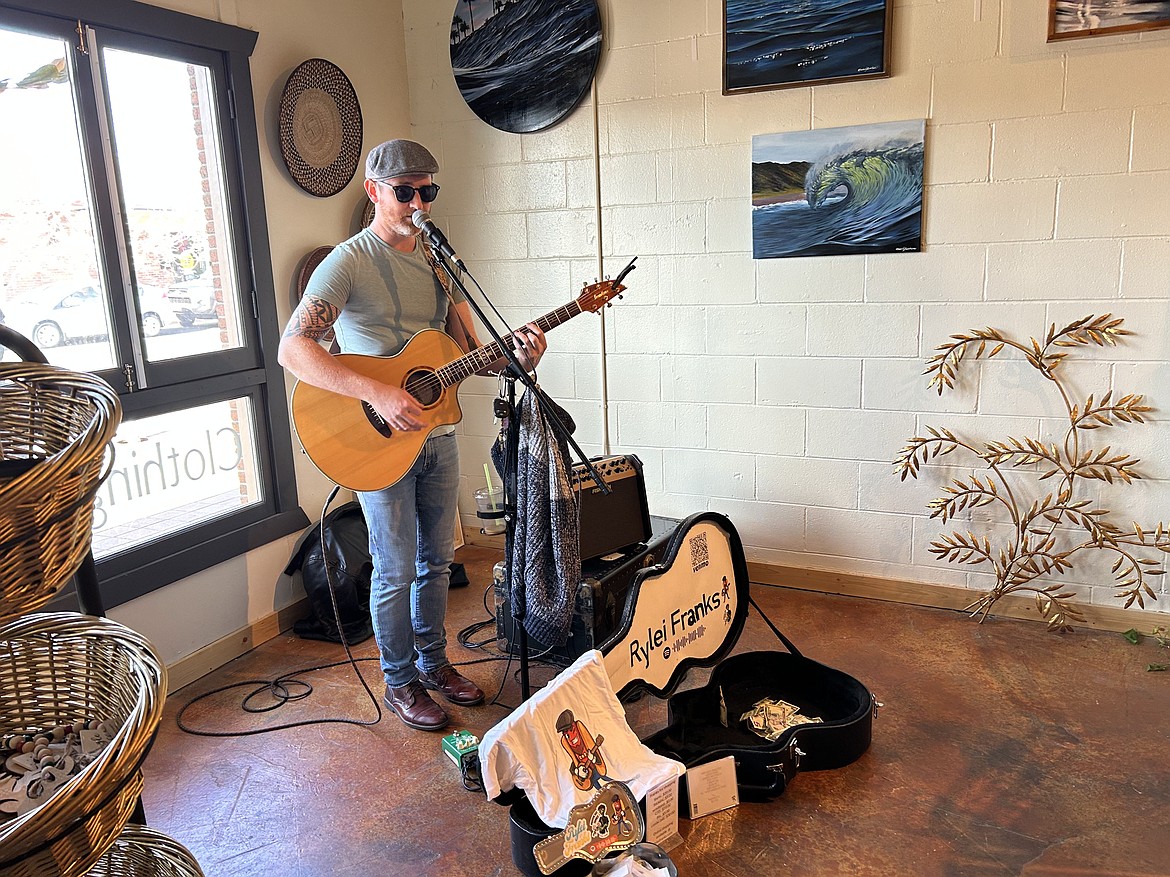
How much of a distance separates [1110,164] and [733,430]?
1500 millimetres

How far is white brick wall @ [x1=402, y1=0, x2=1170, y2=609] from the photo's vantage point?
2766 millimetres

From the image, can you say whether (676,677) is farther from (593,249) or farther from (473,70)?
(473,70)

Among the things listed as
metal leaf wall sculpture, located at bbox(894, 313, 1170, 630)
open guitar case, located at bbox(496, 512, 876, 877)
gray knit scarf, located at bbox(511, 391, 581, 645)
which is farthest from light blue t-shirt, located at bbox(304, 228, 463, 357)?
metal leaf wall sculpture, located at bbox(894, 313, 1170, 630)

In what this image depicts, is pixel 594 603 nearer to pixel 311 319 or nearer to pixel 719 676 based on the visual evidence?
pixel 719 676

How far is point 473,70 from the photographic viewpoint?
3578 mm

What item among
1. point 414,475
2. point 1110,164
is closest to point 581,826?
point 414,475

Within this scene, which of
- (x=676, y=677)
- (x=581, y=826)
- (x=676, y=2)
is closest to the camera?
(x=581, y=826)

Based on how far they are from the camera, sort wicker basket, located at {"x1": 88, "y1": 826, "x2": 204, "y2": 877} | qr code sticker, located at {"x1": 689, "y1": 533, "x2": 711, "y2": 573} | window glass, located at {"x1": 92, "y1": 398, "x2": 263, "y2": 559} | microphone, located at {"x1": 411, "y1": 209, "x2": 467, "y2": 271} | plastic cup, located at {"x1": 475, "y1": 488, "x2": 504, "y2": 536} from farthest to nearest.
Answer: plastic cup, located at {"x1": 475, "y1": 488, "x2": 504, "y2": 536}
window glass, located at {"x1": 92, "y1": 398, "x2": 263, "y2": 559}
qr code sticker, located at {"x1": 689, "y1": 533, "x2": 711, "y2": 573}
microphone, located at {"x1": 411, "y1": 209, "x2": 467, "y2": 271}
wicker basket, located at {"x1": 88, "y1": 826, "x2": 204, "y2": 877}

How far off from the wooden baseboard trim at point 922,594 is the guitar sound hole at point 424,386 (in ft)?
5.52

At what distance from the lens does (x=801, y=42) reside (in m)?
3.02

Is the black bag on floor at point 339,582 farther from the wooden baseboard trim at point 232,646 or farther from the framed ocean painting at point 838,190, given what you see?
the framed ocean painting at point 838,190

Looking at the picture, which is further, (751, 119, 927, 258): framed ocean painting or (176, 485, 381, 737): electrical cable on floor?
(751, 119, 927, 258): framed ocean painting

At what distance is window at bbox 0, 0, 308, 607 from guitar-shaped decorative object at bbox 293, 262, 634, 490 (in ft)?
2.06

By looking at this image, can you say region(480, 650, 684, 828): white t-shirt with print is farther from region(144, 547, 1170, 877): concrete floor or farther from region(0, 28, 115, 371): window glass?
region(0, 28, 115, 371): window glass
